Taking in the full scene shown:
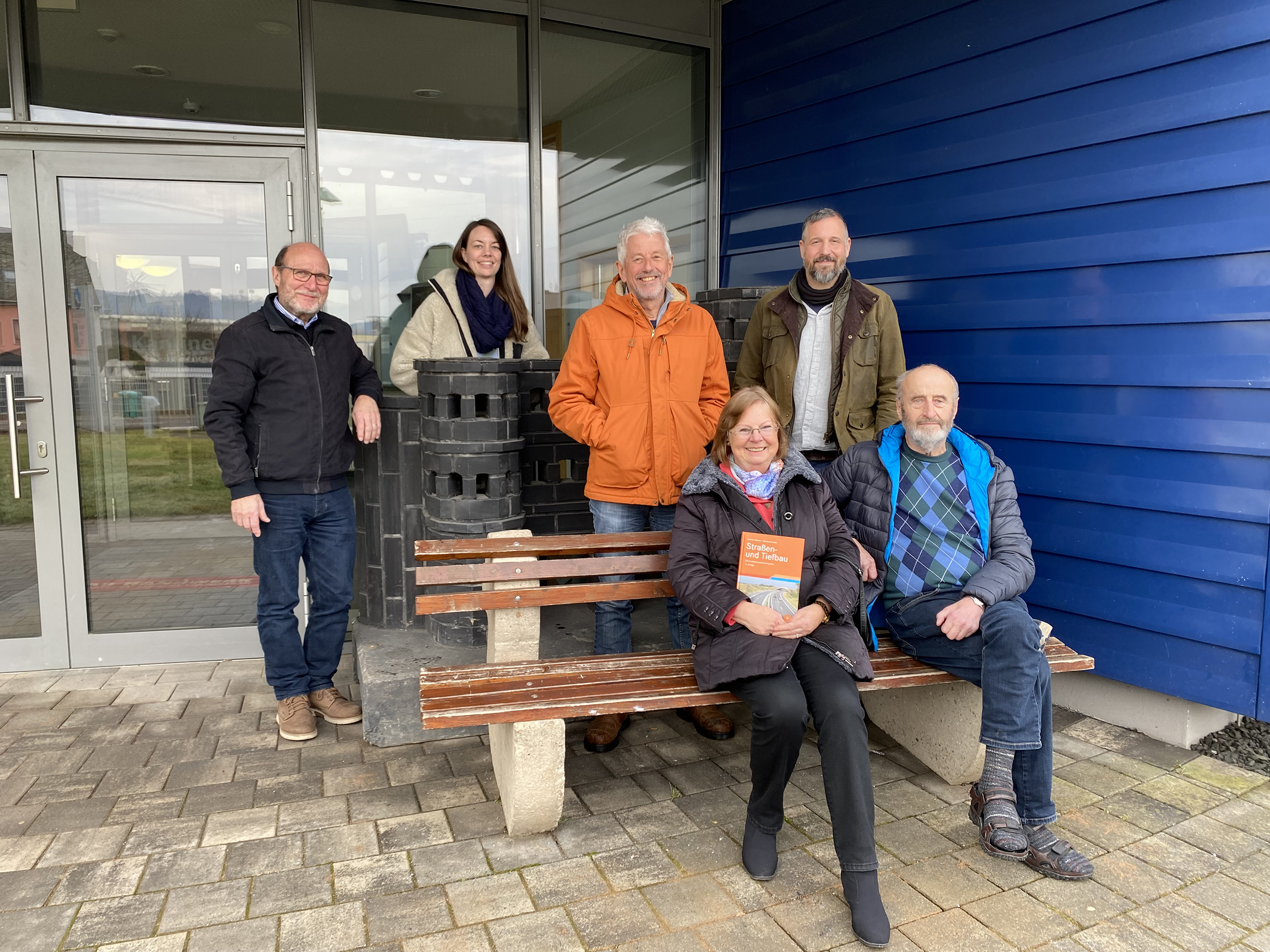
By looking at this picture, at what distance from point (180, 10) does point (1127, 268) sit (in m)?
4.40

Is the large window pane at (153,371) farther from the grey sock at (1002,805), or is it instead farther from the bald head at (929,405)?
the grey sock at (1002,805)

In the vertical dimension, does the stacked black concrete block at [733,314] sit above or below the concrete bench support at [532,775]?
above

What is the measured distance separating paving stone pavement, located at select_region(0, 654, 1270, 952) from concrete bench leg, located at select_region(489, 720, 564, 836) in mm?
→ 88

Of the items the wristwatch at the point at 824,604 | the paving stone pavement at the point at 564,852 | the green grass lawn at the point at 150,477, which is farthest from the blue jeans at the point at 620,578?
the green grass lawn at the point at 150,477

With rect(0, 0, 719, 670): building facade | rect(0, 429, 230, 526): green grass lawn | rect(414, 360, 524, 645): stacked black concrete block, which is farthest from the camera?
rect(0, 429, 230, 526): green grass lawn

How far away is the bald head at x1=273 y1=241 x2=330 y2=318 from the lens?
3.47 metres

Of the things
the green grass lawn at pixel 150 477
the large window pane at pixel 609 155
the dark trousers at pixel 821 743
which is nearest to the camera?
the dark trousers at pixel 821 743

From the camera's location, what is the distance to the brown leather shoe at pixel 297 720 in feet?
11.6

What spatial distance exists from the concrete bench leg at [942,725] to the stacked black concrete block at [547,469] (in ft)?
5.50

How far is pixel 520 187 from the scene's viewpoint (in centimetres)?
511

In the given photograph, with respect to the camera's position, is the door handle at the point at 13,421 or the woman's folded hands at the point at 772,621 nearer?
the woman's folded hands at the point at 772,621

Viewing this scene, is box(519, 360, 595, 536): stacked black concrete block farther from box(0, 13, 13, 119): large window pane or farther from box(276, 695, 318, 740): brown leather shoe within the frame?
box(0, 13, 13, 119): large window pane

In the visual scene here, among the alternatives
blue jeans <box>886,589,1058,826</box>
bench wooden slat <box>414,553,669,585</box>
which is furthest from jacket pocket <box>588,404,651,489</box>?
blue jeans <box>886,589,1058,826</box>

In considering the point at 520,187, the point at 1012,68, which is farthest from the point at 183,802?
the point at 1012,68
